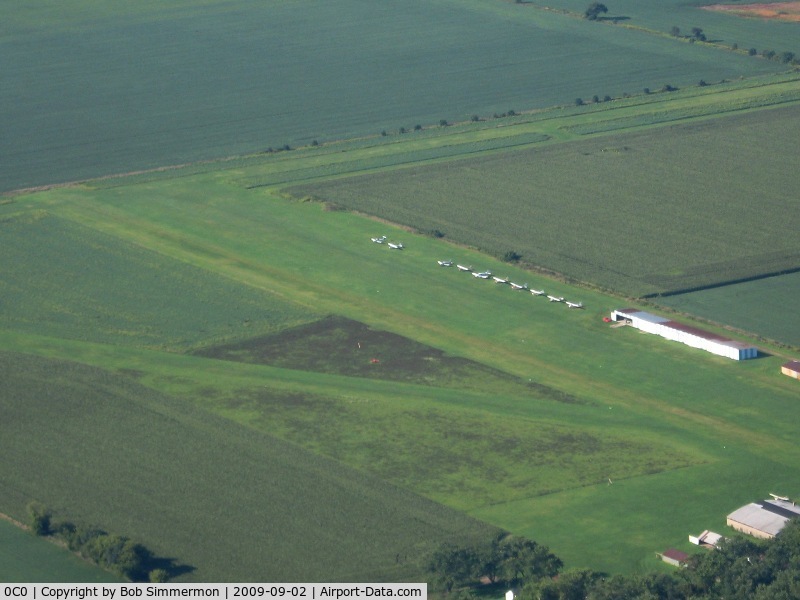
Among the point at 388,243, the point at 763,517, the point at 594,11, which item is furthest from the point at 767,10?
the point at 763,517

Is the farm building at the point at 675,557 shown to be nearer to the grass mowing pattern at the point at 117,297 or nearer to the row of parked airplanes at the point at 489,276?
the row of parked airplanes at the point at 489,276

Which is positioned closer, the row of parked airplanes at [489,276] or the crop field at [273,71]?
the row of parked airplanes at [489,276]

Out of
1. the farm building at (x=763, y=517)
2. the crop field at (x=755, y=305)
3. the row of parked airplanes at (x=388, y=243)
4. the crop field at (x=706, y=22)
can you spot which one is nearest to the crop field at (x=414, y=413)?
the row of parked airplanes at (x=388, y=243)

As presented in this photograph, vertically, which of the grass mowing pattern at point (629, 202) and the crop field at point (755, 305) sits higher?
the grass mowing pattern at point (629, 202)

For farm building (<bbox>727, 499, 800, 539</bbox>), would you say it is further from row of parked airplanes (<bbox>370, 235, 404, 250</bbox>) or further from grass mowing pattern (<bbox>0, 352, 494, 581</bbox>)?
row of parked airplanes (<bbox>370, 235, 404, 250</bbox>)

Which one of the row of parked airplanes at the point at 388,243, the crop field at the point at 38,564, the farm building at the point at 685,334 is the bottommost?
the crop field at the point at 38,564

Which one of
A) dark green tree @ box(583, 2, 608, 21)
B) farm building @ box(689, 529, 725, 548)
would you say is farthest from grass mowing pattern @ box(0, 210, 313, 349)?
dark green tree @ box(583, 2, 608, 21)
